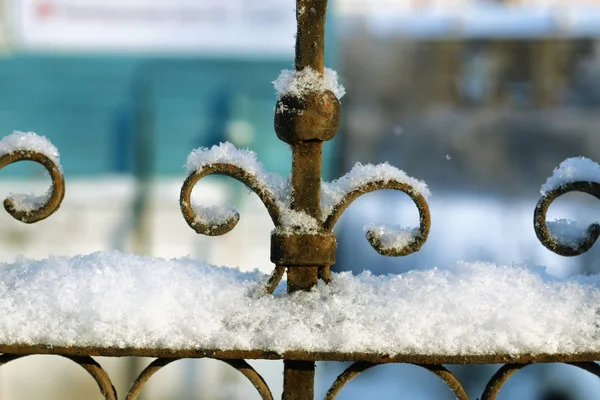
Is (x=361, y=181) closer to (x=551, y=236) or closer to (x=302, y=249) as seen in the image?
(x=302, y=249)

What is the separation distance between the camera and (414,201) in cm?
79

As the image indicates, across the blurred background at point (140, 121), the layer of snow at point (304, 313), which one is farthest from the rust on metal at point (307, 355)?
the blurred background at point (140, 121)

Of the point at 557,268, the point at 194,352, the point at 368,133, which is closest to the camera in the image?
→ the point at 194,352

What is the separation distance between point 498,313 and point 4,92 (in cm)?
348

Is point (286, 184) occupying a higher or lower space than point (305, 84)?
lower

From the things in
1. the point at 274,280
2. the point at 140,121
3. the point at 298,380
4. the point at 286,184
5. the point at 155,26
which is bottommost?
the point at 298,380

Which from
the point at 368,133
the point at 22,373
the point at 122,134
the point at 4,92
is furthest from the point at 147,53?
the point at 368,133

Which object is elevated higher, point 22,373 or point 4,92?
point 4,92

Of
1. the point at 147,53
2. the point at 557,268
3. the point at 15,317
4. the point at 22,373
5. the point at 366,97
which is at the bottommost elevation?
the point at 22,373

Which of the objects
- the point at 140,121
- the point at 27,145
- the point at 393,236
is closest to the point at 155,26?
the point at 140,121

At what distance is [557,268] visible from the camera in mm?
5859

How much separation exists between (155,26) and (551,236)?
3.19m

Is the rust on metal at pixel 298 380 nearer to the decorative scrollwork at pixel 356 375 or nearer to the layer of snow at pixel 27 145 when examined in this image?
the decorative scrollwork at pixel 356 375

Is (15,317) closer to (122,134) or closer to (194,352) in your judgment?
(194,352)
